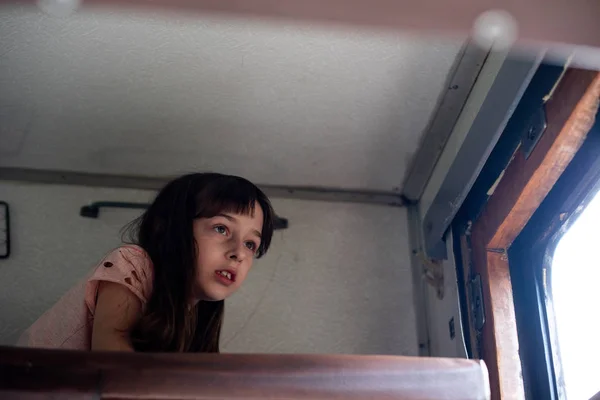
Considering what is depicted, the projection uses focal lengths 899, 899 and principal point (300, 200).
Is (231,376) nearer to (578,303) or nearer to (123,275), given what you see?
(123,275)

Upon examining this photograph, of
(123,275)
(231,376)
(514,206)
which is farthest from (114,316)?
(514,206)

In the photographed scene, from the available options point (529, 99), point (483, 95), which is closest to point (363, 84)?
point (483, 95)

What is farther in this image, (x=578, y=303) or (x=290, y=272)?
(x=290, y=272)

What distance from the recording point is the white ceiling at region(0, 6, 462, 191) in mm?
1819

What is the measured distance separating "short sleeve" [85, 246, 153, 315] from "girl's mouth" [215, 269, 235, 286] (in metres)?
0.14

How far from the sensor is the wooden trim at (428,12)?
1.10 metres

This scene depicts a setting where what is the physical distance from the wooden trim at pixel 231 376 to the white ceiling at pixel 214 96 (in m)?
0.72

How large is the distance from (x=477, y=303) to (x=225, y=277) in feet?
1.72

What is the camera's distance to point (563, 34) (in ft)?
3.98

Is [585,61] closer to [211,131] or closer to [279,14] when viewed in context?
[279,14]

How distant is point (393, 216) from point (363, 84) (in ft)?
1.32

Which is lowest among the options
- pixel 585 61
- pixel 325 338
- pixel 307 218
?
pixel 325 338

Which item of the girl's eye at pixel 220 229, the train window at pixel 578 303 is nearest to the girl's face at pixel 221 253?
the girl's eye at pixel 220 229

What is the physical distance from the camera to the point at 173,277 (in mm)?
1596
